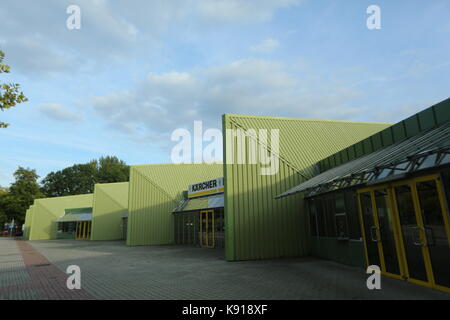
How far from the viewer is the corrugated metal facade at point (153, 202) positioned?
20.8m

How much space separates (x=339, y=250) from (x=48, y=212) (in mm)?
36496

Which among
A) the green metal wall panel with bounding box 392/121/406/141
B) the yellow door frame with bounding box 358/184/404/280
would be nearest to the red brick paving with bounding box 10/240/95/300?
the yellow door frame with bounding box 358/184/404/280

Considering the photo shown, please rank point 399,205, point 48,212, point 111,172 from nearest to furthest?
point 399,205, point 48,212, point 111,172

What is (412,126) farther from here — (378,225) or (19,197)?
(19,197)

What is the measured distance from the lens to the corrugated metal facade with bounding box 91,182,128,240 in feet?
94.1

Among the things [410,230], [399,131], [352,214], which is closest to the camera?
[410,230]

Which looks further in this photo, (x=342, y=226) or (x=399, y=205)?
(x=342, y=226)

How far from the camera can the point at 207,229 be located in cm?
1802

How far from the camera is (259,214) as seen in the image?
447 inches

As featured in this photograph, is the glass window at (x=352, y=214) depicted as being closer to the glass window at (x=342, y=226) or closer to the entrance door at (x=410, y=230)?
the glass window at (x=342, y=226)

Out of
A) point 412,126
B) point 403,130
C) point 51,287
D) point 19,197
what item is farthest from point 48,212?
point 412,126

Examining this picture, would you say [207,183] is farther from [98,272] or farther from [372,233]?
[372,233]
